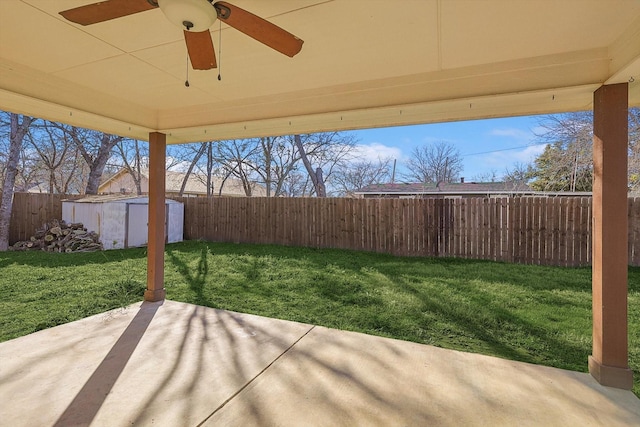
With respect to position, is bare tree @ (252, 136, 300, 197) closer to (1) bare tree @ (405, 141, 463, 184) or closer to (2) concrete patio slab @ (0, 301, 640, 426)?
(1) bare tree @ (405, 141, 463, 184)

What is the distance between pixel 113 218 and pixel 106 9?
26.3 ft

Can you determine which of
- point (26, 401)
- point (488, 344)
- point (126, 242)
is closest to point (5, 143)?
point (126, 242)

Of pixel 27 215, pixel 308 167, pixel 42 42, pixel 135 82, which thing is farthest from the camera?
pixel 308 167

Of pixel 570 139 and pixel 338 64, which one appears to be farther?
pixel 570 139

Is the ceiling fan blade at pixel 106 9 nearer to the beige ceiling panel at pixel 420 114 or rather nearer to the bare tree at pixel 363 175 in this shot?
the beige ceiling panel at pixel 420 114

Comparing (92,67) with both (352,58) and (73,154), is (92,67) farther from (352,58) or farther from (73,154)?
(73,154)

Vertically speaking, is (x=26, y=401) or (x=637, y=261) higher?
(x=637, y=261)

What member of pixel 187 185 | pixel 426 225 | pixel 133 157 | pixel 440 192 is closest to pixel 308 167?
pixel 440 192

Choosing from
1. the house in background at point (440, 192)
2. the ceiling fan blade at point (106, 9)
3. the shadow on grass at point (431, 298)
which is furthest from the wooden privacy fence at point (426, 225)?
the house in background at point (440, 192)

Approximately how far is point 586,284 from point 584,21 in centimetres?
422

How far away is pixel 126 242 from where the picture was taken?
8297 millimetres

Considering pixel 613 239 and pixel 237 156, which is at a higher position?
pixel 237 156

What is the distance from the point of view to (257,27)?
1586 millimetres

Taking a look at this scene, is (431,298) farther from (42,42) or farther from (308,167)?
(308,167)
